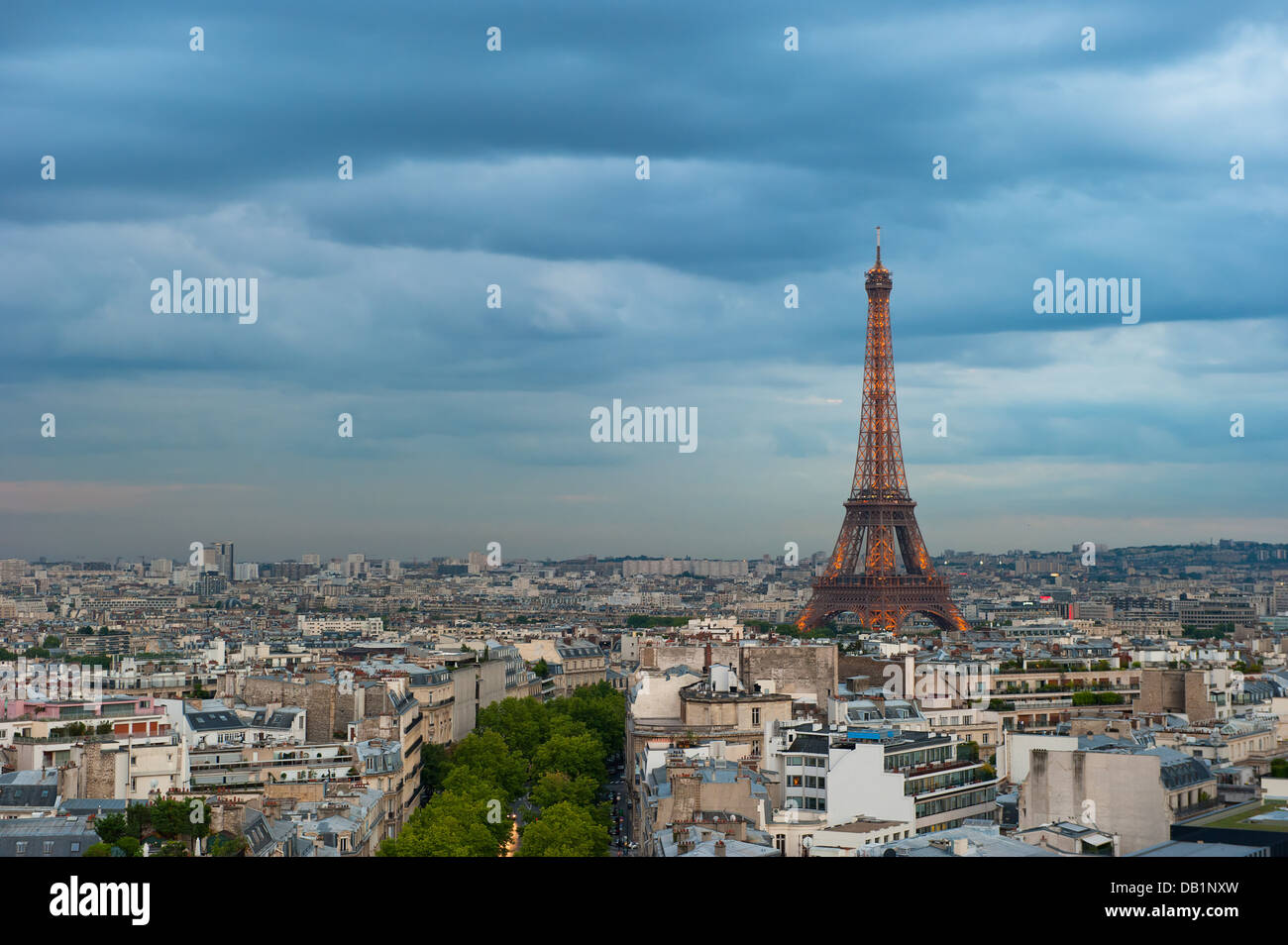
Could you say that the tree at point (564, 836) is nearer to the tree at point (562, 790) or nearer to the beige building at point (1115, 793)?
the tree at point (562, 790)

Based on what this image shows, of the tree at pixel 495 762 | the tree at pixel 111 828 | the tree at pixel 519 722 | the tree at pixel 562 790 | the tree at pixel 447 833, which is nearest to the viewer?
the tree at pixel 111 828

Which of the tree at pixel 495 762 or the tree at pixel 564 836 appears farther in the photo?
the tree at pixel 495 762

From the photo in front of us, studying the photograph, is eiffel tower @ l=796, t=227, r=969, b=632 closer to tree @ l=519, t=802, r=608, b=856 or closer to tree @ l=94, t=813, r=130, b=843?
tree @ l=519, t=802, r=608, b=856

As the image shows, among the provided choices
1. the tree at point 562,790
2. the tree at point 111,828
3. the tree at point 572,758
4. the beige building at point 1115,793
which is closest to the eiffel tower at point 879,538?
the tree at point 572,758

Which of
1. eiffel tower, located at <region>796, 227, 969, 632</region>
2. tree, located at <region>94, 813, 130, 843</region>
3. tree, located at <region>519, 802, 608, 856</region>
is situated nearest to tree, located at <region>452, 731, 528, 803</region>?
tree, located at <region>519, 802, 608, 856</region>
